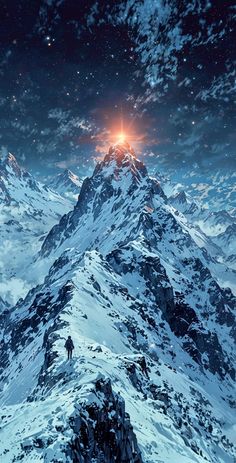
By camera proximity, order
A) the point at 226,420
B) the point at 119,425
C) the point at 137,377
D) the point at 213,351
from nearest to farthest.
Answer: the point at 119,425
the point at 137,377
the point at 226,420
the point at 213,351

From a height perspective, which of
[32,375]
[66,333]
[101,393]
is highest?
[101,393]

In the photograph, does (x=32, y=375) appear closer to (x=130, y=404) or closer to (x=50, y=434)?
(x=130, y=404)

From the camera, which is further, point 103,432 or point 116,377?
point 116,377

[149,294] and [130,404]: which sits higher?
[149,294]

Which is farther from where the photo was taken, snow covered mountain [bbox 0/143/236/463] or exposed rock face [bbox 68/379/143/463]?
snow covered mountain [bbox 0/143/236/463]

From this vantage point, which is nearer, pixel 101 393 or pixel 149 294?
pixel 101 393

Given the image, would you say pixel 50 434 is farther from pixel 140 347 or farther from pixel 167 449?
pixel 140 347

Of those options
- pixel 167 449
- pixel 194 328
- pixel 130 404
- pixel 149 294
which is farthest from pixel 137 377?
pixel 194 328

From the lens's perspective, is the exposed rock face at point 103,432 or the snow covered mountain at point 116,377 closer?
the exposed rock face at point 103,432

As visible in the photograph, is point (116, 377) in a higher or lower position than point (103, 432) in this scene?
lower

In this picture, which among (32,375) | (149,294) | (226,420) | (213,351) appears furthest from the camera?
(213,351)
